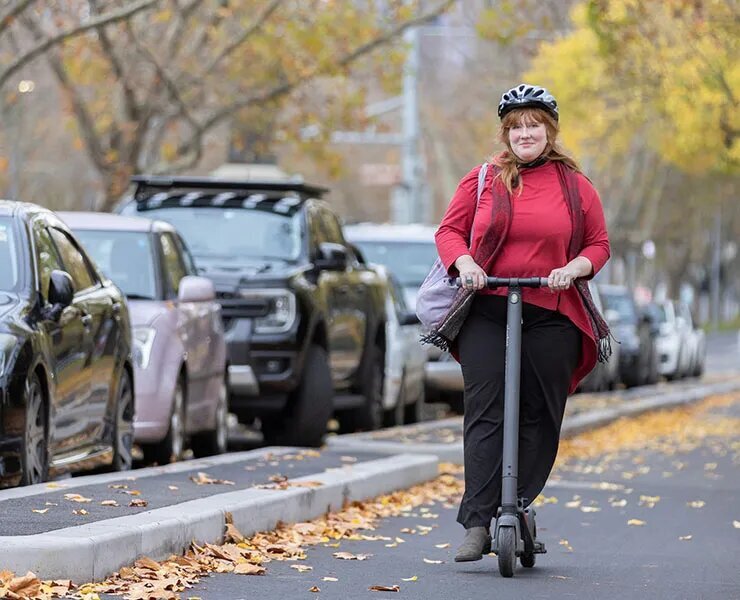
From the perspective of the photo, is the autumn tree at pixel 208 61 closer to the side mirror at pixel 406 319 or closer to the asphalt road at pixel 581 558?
the side mirror at pixel 406 319

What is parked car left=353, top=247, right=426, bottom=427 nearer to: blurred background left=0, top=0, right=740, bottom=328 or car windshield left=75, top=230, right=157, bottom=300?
blurred background left=0, top=0, right=740, bottom=328

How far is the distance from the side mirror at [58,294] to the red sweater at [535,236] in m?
3.06

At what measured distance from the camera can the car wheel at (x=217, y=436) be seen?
14469mm

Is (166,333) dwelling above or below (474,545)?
above

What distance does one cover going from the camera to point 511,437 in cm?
778

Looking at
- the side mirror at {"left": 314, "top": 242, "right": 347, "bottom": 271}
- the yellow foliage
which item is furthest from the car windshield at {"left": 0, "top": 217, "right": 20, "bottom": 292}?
the yellow foliage

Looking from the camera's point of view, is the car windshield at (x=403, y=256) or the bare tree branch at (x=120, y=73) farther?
the bare tree branch at (x=120, y=73)

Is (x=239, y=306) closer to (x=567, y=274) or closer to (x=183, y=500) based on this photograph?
(x=183, y=500)

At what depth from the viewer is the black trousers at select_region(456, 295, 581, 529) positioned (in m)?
7.90

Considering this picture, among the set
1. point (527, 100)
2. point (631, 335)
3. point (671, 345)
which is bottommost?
point (671, 345)

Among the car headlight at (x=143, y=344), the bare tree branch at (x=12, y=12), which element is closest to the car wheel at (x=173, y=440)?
the car headlight at (x=143, y=344)

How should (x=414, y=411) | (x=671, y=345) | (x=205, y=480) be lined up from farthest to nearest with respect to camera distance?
(x=671, y=345) → (x=414, y=411) → (x=205, y=480)

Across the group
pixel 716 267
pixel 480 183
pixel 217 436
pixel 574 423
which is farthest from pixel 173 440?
pixel 716 267

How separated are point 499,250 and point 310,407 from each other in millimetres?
7612
